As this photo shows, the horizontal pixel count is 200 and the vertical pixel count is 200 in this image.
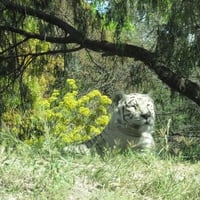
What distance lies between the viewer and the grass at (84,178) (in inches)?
114

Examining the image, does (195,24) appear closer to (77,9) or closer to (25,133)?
(77,9)

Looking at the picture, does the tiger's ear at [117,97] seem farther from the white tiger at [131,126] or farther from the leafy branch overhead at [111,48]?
the leafy branch overhead at [111,48]

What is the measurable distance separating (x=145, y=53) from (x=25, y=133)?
155cm

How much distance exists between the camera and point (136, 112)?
517 cm

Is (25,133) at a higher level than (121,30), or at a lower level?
lower

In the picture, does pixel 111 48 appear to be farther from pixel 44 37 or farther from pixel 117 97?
pixel 117 97

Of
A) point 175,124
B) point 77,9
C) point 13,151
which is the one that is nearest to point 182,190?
point 13,151

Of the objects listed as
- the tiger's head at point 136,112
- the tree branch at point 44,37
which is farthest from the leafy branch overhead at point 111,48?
the tiger's head at point 136,112

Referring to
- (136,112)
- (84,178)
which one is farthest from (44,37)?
(84,178)

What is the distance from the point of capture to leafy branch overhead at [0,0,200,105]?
668 cm

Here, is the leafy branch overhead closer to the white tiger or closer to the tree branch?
the tree branch

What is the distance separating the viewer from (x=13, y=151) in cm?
341

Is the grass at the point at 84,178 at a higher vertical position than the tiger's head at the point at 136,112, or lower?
lower

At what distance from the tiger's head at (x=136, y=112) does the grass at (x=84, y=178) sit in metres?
1.48
